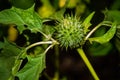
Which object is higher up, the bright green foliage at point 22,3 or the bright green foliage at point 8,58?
the bright green foliage at point 22,3

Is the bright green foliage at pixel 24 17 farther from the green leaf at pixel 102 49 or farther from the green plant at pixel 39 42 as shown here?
the green leaf at pixel 102 49

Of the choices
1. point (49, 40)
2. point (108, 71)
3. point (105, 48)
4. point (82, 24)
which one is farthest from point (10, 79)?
point (108, 71)

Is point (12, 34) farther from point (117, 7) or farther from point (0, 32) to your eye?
point (117, 7)

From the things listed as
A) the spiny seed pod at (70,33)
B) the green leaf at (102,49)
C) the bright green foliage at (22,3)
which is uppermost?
the bright green foliage at (22,3)

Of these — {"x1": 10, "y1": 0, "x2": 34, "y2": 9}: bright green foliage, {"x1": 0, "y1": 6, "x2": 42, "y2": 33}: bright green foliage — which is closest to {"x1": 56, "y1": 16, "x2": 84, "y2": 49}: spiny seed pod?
{"x1": 0, "y1": 6, "x2": 42, "y2": 33}: bright green foliage

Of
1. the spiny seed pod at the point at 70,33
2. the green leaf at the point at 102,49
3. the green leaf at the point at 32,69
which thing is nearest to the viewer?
the green leaf at the point at 32,69

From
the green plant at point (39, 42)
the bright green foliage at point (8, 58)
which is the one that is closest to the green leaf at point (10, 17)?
the green plant at point (39, 42)
